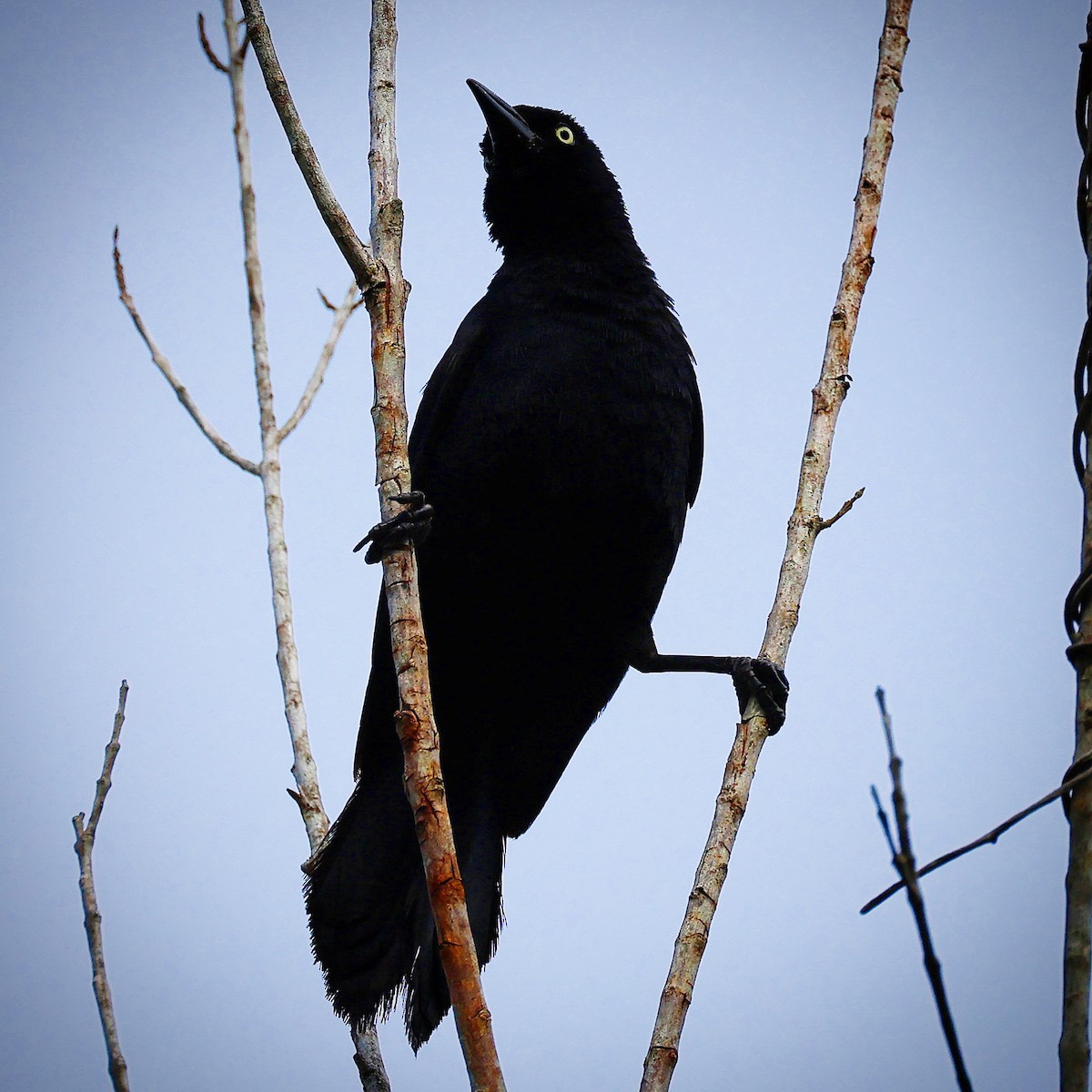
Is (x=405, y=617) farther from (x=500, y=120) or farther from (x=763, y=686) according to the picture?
(x=500, y=120)

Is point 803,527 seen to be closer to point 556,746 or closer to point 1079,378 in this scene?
point 1079,378

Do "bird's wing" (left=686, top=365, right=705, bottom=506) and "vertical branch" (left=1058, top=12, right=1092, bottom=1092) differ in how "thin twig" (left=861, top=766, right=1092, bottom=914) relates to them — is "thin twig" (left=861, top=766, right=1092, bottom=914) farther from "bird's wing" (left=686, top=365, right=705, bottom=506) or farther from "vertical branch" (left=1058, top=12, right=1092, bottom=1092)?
"bird's wing" (left=686, top=365, right=705, bottom=506)

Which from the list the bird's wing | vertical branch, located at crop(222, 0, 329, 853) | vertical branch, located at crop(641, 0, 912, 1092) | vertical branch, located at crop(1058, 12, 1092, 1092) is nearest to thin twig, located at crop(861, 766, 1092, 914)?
A: vertical branch, located at crop(1058, 12, 1092, 1092)

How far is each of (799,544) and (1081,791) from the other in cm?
129

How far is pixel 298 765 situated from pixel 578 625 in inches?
46.1

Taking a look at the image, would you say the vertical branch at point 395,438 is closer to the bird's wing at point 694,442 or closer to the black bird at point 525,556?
the black bird at point 525,556

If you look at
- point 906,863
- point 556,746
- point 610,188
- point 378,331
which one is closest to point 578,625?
point 556,746

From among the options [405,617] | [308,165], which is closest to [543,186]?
[308,165]

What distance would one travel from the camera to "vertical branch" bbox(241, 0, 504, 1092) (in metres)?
2.01

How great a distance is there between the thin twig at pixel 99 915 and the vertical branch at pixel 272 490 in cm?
51

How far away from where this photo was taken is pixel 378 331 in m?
2.59

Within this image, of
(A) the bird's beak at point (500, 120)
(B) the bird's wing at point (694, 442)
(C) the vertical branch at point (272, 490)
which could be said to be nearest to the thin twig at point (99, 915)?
(C) the vertical branch at point (272, 490)

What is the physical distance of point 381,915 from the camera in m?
3.31

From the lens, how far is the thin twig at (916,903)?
1082 mm
